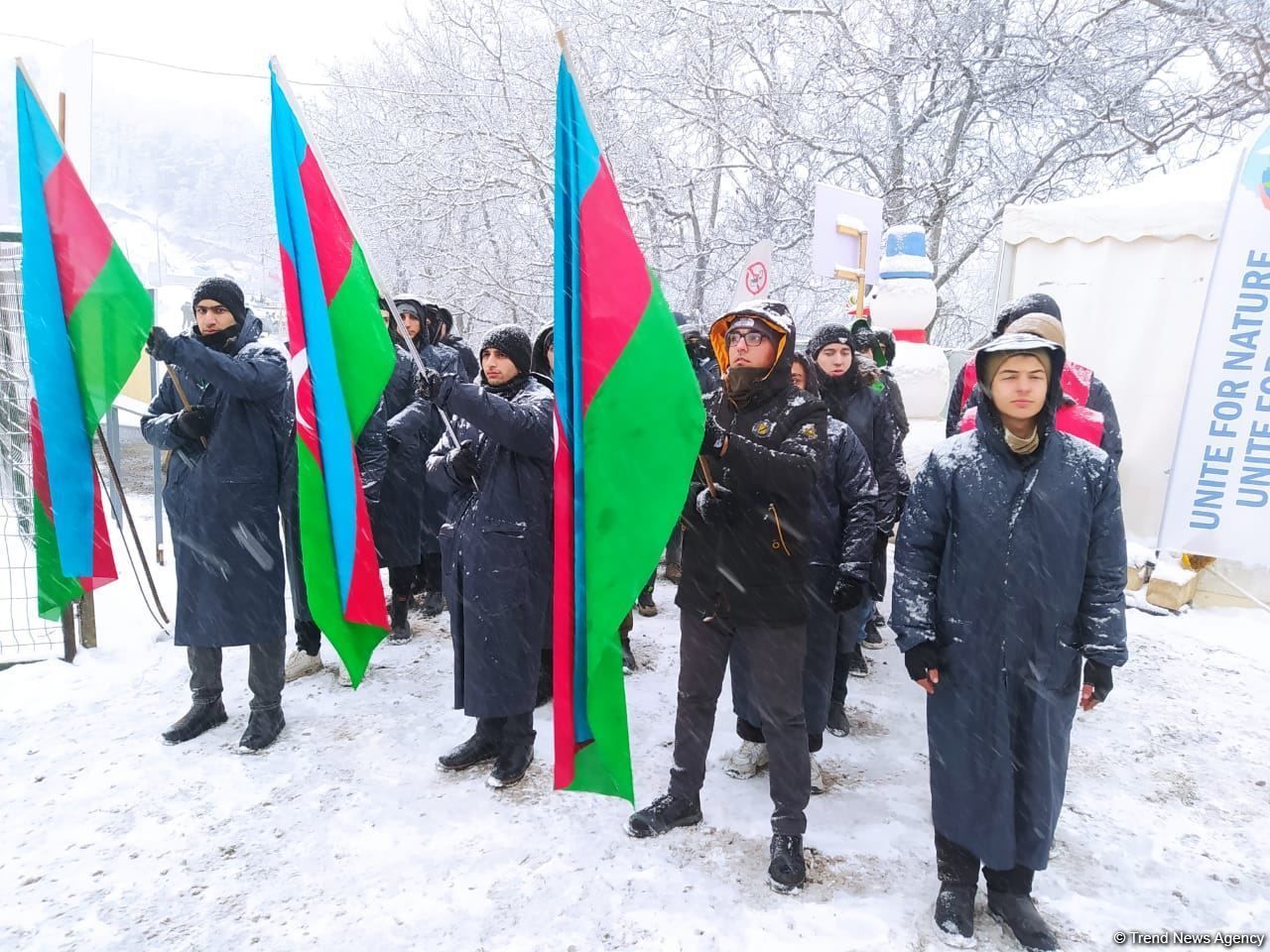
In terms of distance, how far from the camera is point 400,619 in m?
5.28

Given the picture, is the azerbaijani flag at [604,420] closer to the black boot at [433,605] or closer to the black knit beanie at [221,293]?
the black knit beanie at [221,293]

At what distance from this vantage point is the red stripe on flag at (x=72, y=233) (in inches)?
125

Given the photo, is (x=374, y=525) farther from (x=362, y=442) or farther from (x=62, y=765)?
(x=62, y=765)

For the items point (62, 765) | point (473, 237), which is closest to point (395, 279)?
point (473, 237)

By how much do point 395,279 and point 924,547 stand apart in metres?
18.7

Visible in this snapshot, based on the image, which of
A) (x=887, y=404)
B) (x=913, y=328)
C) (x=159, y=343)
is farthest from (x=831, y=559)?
(x=913, y=328)

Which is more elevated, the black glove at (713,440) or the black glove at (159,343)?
the black glove at (159,343)

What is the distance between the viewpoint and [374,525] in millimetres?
5051

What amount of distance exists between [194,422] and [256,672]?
1.22m

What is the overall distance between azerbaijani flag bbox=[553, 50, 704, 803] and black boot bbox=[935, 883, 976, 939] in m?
1.20

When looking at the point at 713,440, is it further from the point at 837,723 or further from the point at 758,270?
the point at 758,270

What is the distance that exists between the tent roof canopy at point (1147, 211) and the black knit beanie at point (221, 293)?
6222mm

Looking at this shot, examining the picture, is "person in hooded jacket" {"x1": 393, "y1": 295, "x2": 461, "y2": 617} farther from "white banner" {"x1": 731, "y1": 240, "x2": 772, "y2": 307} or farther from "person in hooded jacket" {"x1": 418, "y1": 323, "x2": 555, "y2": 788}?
"white banner" {"x1": 731, "y1": 240, "x2": 772, "y2": 307}

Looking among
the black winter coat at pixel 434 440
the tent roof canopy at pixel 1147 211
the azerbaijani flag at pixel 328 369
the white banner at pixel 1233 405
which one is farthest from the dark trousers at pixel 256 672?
the tent roof canopy at pixel 1147 211
